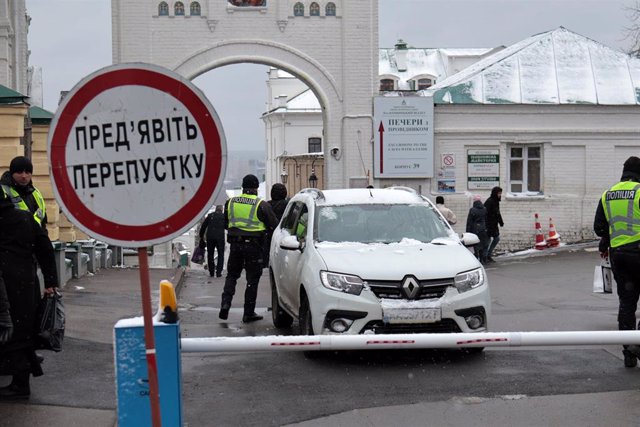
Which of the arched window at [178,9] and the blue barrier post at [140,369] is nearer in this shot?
the blue barrier post at [140,369]

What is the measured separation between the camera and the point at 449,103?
32.6m

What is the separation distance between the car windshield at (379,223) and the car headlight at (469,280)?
95 centimetres

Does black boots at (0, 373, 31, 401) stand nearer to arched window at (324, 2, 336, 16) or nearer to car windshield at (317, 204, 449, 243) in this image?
car windshield at (317, 204, 449, 243)

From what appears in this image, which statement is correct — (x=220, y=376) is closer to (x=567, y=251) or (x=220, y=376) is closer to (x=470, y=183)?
(x=567, y=251)

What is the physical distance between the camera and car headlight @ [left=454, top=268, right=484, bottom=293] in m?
10.2

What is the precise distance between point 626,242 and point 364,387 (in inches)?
113

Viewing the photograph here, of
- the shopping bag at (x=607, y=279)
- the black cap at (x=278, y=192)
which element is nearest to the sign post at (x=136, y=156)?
the shopping bag at (x=607, y=279)

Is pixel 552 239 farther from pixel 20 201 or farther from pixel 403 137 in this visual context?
pixel 20 201

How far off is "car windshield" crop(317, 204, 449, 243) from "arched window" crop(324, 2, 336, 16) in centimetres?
2323

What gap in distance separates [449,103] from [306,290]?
74.9 ft

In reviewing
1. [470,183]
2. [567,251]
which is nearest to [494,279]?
[567,251]

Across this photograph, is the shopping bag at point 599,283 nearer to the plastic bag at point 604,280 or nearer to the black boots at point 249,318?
the plastic bag at point 604,280

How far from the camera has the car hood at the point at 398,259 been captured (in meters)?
10.1

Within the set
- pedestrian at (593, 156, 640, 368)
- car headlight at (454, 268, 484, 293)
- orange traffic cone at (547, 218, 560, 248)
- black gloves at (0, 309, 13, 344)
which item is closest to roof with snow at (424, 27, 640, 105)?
orange traffic cone at (547, 218, 560, 248)
